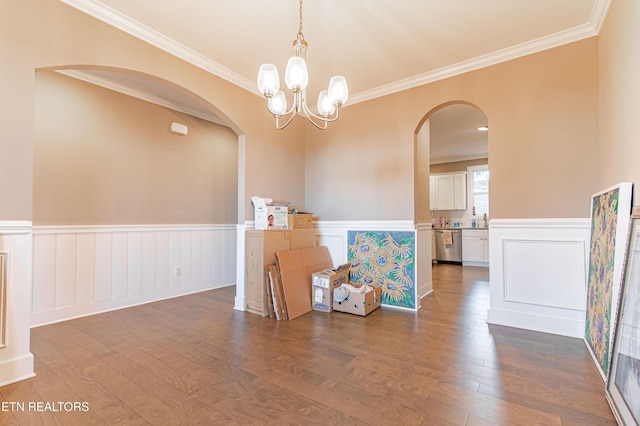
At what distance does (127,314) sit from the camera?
318 centimetres

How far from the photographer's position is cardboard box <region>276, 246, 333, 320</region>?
3.11 metres

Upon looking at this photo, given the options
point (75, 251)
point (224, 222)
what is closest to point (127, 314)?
point (75, 251)

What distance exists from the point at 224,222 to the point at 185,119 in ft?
5.23

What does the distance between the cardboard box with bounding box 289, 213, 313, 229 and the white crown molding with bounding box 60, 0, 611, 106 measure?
160 centimetres

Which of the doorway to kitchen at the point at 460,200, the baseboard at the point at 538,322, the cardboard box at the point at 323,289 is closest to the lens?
the baseboard at the point at 538,322

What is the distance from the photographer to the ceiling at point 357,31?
228cm

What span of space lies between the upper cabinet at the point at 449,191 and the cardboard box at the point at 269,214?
542cm

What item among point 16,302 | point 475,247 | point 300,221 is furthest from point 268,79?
point 475,247

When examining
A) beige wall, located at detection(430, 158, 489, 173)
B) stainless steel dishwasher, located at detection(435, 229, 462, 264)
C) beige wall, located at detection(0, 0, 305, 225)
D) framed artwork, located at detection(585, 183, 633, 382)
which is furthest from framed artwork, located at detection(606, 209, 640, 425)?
beige wall, located at detection(430, 158, 489, 173)

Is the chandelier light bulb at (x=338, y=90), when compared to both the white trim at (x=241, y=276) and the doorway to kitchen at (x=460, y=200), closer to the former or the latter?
the white trim at (x=241, y=276)

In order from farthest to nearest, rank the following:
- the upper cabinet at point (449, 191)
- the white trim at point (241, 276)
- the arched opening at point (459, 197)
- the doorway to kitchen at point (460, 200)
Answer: the upper cabinet at point (449, 191), the doorway to kitchen at point (460, 200), the arched opening at point (459, 197), the white trim at point (241, 276)

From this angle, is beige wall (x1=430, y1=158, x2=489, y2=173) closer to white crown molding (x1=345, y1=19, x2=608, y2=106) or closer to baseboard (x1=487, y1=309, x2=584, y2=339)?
white crown molding (x1=345, y1=19, x2=608, y2=106)

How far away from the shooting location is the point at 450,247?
718cm

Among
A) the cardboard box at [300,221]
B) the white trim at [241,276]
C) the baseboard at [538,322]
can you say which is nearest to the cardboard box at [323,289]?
the cardboard box at [300,221]
